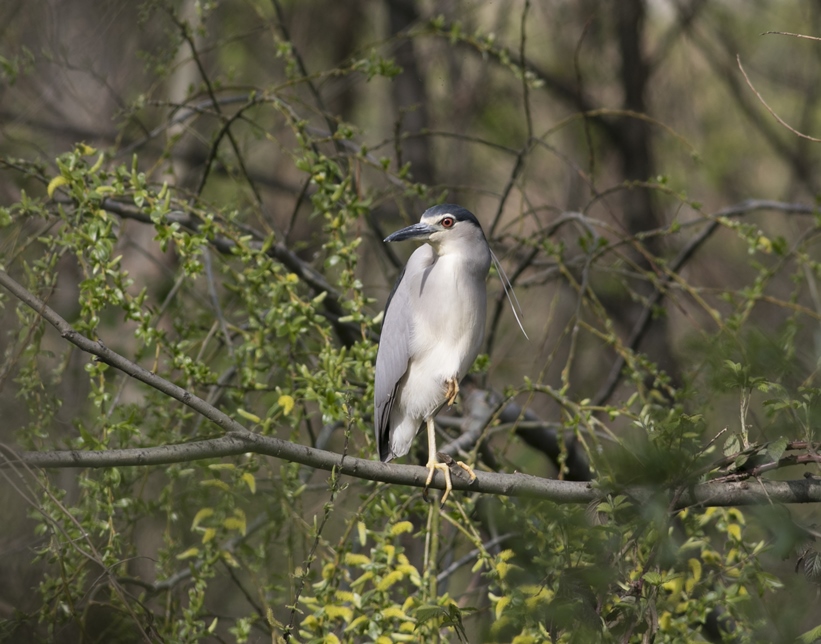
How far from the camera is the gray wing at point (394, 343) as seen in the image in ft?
9.91

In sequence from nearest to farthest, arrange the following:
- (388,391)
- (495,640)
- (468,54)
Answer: (495,640) < (388,391) < (468,54)

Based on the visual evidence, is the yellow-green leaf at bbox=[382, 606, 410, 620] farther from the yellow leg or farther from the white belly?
the white belly

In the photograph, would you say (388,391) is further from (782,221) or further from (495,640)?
(782,221)

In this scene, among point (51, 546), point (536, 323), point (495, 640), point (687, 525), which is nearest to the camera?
point (495, 640)

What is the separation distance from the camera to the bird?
2.97m

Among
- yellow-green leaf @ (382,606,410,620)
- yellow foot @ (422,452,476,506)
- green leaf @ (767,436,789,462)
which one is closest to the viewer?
green leaf @ (767,436,789,462)

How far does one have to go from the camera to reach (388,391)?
119 inches

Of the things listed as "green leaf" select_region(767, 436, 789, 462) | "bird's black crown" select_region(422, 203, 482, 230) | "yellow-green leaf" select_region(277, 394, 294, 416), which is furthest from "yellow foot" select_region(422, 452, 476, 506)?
"green leaf" select_region(767, 436, 789, 462)

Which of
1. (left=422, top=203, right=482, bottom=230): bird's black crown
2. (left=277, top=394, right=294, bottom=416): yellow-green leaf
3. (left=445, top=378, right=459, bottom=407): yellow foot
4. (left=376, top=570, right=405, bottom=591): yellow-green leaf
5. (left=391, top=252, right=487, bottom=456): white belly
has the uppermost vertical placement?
(left=422, top=203, right=482, bottom=230): bird's black crown

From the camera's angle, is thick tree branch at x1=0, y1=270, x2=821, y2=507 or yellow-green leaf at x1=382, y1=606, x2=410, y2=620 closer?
thick tree branch at x1=0, y1=270, x2=821, y2=507

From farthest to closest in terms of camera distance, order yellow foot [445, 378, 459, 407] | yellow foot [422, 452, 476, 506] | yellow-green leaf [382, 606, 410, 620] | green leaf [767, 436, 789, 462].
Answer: yellow foot [445, 378, 459, 407]
yellow foot [422, 452, 476, 506]
yellow-green leaf [382, 606, 410, 620]
green leaf [767, 436, 789, 462]

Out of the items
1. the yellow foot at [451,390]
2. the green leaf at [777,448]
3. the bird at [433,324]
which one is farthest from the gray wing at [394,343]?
the green leaf at [777,448]

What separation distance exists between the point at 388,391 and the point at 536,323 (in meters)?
4.66

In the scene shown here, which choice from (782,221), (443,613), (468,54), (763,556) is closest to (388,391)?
(443,613)
